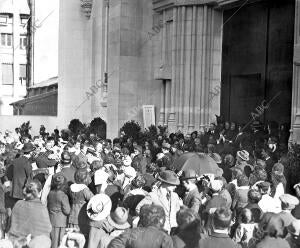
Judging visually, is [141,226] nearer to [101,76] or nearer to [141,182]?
[141,182]

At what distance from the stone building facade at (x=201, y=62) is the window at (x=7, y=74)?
29.8m

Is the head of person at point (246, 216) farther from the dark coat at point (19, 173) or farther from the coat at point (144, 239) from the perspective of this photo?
the dark coat at point (19, 173)

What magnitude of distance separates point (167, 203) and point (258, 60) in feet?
53.4

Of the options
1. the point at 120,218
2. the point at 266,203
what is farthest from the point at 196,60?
the point at 120,218

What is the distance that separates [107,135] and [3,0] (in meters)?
34.4

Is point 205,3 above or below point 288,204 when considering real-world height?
above

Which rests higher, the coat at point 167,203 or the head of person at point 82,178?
the head of person at point 82,178

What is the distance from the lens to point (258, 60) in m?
23.6

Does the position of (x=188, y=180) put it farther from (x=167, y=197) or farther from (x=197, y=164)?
(x=197, y=164)

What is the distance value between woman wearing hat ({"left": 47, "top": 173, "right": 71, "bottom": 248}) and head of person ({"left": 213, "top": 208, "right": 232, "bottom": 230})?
341cm

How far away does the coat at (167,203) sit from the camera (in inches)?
314

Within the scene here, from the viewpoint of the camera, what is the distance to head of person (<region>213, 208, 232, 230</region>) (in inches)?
241

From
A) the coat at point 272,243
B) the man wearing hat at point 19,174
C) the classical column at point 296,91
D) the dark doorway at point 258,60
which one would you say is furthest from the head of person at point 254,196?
the dark doorway at point 258,60

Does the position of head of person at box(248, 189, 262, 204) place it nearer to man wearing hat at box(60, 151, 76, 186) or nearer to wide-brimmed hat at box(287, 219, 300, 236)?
wide-brimmed hat at box(287, 219, 300, 236)
